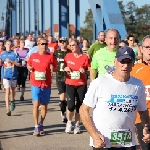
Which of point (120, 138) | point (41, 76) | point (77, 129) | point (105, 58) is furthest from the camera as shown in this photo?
point (77, 129)

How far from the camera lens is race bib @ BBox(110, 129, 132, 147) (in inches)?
202

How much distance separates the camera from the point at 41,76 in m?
10.4

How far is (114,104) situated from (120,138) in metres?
0.32

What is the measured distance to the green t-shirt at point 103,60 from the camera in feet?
29.2

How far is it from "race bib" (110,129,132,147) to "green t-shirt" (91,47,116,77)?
3.66 meters

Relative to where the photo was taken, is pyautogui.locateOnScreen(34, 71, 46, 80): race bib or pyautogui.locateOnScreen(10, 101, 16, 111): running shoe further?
Answer: pyautogui.locateOnScreen(10, 101, 16, 111): running shoe

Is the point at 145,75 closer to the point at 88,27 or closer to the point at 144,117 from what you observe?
the point at 144,117

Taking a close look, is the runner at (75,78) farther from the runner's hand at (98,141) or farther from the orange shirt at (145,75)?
the runner's hand at (98,141)

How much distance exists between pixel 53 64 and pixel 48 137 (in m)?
1.34

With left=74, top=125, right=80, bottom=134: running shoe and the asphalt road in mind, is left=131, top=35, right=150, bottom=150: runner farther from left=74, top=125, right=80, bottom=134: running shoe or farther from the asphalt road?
left=74, top=125, right=80, bottom=134: running shoe

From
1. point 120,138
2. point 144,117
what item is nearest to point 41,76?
point 144,117

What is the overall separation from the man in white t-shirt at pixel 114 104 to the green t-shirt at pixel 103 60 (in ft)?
12.1

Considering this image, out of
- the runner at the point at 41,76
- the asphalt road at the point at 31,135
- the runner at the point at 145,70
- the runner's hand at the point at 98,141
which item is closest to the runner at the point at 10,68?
the asphalt road at the point at 31,135

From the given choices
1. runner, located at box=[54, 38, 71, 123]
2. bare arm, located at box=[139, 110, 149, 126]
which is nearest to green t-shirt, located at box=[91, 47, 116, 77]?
runner, located at box=[54, 38, 71, 123]
